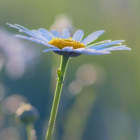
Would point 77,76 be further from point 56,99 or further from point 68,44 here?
point 56,99

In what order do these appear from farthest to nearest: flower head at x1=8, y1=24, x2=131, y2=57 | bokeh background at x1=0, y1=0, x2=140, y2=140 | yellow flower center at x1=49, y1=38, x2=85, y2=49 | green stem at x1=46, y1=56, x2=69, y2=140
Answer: bokeh background at x1=0, y1=0, x2=140, y2=140 → yellow flower center at x1=49, y1=38, x2=85, y2=49 → flower head at x1=8, y1=24, x2=131, y2=57 → green stem at x1=46, y1=56, x2=69, y2=140

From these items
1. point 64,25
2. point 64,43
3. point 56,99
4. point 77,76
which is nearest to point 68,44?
point 64,43

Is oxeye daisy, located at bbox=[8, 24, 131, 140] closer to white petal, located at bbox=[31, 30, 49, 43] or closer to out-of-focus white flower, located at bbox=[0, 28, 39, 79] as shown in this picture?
white petal, located at bbox=[31, 30, 49, 43]

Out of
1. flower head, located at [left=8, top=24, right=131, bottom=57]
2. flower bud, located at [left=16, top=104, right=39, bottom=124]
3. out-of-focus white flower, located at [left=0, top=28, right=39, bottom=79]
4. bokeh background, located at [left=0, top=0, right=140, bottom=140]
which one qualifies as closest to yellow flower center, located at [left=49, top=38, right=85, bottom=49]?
flower head, located at [left=8, top=24, right=131, bottom=57]

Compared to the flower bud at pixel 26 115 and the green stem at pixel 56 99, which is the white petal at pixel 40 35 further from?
the flower bud at pixel 26 115

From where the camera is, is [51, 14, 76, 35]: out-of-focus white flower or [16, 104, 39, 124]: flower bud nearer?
[16, 104, 39, 124]: flower bud

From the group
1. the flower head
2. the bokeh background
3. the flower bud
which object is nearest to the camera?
the flower head

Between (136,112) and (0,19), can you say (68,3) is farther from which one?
(136,112)

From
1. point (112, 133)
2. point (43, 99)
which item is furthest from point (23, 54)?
point (112, 133)
